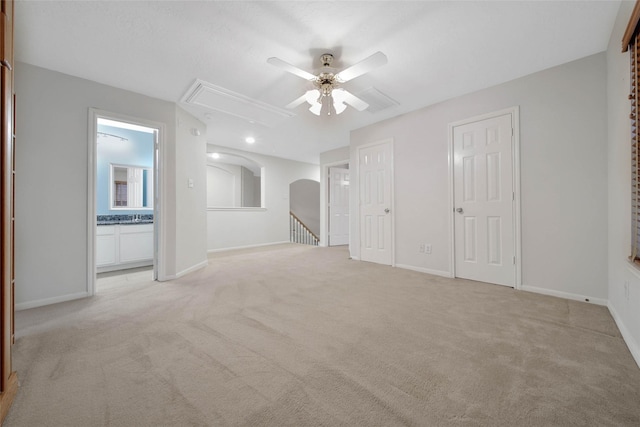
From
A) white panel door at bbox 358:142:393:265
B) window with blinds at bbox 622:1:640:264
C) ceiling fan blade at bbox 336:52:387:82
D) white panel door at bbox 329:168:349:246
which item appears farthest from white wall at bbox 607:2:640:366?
white panel door at bbox 329:168:349:246

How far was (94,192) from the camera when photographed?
2.83 metres

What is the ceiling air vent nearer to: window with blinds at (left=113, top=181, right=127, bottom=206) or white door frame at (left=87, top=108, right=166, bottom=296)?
white door frame at (left=87, top=108, right=166, bottom=296)

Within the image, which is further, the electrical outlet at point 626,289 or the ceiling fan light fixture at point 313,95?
the ceiling fan light fixture at point 313,95

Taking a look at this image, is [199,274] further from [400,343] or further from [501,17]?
[501,17]

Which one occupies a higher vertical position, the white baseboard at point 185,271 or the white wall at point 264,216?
the white wall at point 264,216

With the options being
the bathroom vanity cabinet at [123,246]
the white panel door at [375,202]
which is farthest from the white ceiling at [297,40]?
the bathroom vanity cabinet at [123,246]

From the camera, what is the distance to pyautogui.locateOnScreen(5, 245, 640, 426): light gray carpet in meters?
1.11

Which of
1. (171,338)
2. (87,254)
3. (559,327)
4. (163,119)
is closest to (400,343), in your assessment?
(559,327)

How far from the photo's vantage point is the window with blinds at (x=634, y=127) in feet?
5.24

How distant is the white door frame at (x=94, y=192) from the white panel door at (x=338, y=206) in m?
3.95

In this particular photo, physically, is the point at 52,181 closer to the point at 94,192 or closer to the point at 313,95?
the point at 94,192

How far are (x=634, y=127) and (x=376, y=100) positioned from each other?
2.34 m

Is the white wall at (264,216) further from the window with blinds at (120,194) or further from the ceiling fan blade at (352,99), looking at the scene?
the ceiling fan blade at (352,99)

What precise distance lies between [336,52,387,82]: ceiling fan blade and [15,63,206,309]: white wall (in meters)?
2.72
